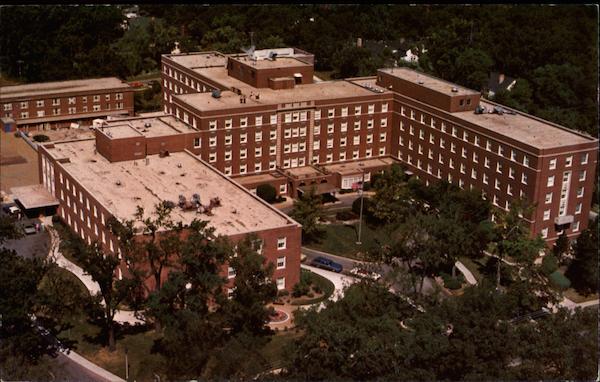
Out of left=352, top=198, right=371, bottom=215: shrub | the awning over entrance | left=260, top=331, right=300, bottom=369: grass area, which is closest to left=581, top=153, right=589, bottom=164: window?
left=352, top=198, right=371, bottom=215: shrub

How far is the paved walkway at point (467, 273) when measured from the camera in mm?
81944

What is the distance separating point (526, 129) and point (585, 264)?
1744 cm

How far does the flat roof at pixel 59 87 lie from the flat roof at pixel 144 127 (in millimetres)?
32620

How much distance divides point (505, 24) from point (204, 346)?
118 metres

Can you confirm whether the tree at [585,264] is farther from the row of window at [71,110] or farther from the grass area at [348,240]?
the row of window at [71,110]

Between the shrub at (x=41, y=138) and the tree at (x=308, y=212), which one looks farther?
the shrub at (x=41, y=138)

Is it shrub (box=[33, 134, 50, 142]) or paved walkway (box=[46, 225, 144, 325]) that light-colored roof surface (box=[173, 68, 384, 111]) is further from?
shrub (box=[33, 134, 50, 142])

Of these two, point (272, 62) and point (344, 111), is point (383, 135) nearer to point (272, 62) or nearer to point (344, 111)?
point (344, 111)

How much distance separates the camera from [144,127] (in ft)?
311

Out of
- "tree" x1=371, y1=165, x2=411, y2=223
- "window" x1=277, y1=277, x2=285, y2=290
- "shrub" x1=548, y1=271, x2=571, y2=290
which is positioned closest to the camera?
"window" x1=277, y1=277, x2=285, y2=290

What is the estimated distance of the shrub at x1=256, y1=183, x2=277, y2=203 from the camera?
9538 cm

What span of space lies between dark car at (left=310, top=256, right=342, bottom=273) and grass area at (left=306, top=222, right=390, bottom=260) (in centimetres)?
303

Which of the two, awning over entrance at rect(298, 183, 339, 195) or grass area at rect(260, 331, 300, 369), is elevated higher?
awning over entrance at rect(298, 183, 339, 195)

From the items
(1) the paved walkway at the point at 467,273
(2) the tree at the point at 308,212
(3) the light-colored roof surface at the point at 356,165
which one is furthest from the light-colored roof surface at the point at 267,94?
(1) the paved walkway at the point at 467,273
